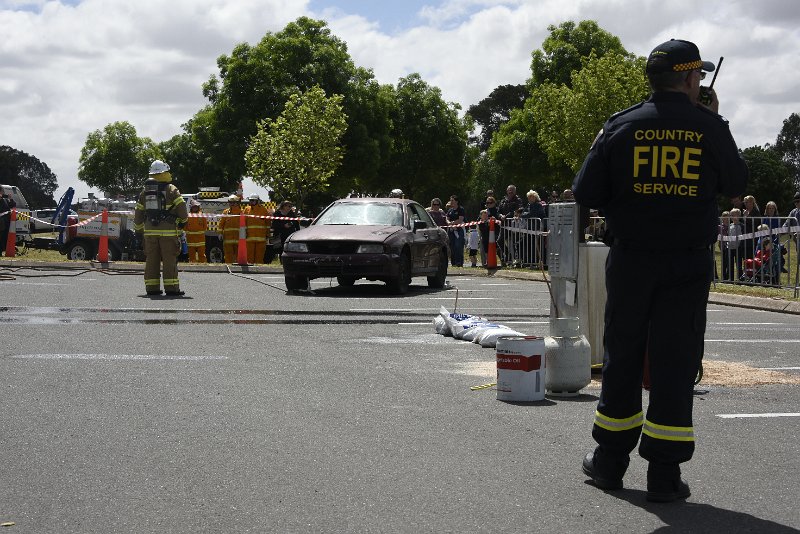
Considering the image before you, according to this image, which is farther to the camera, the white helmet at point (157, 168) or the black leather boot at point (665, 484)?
the white helmet at point (157, 168)

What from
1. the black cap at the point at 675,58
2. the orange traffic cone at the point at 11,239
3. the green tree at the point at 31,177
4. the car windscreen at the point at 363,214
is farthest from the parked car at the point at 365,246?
the green tree at the point at 31,177

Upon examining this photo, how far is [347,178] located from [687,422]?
6841 centimetres

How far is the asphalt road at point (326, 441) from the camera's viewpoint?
16.8ft

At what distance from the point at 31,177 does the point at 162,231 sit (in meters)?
144

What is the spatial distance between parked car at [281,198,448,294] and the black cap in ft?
42.1

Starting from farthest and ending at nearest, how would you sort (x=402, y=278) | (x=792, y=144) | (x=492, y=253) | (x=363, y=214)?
1. (x=792, y=144)
2. (x=492, y=253)
3. (x=363, y=214)
4. (x=402, y=278)

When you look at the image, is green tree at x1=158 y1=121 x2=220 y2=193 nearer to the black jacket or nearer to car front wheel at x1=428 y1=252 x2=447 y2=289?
car front wheel at x1=428 y1=252 x2=447 y2=289

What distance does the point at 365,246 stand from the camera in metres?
18.5

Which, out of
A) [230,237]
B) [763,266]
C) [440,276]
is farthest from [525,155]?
[763,266]

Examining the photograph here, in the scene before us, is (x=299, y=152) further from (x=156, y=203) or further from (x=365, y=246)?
(x=156, y=203)

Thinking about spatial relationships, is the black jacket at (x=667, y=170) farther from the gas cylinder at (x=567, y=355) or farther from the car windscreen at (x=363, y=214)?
the car windscreen at (x=363, y=214)

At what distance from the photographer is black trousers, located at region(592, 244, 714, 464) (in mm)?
5457

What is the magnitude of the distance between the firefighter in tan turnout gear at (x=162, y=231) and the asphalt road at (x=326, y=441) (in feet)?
16.6

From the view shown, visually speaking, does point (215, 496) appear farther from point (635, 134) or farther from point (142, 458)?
point (635, 134)
